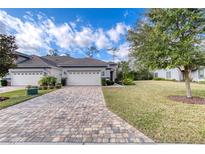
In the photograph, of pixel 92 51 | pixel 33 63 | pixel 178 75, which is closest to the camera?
pixel 33 63

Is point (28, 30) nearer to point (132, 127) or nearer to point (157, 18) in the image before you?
point (157, 18)

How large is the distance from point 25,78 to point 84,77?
8012 mm

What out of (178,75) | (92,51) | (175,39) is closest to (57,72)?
(175,39)

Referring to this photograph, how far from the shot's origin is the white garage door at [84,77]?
794 inches

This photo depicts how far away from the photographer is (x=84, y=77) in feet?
66.1

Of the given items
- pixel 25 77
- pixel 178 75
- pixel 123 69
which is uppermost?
pixel 123 69

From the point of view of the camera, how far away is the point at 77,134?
13.2 feet

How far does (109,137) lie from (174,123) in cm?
240

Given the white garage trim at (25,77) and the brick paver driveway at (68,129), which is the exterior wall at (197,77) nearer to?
the brick paver driveway at (68,129)

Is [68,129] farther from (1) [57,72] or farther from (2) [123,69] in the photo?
(2) [123,69]

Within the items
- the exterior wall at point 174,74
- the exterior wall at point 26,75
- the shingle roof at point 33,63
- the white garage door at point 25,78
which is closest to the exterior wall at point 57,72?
the shingle roof at point 33,63

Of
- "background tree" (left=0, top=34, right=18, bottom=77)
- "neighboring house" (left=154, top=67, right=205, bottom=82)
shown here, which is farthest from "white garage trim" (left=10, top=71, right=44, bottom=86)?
"neighboring house" (left=154, top=67, right=205, bottom=82)

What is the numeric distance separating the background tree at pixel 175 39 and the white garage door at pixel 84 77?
1132cm
